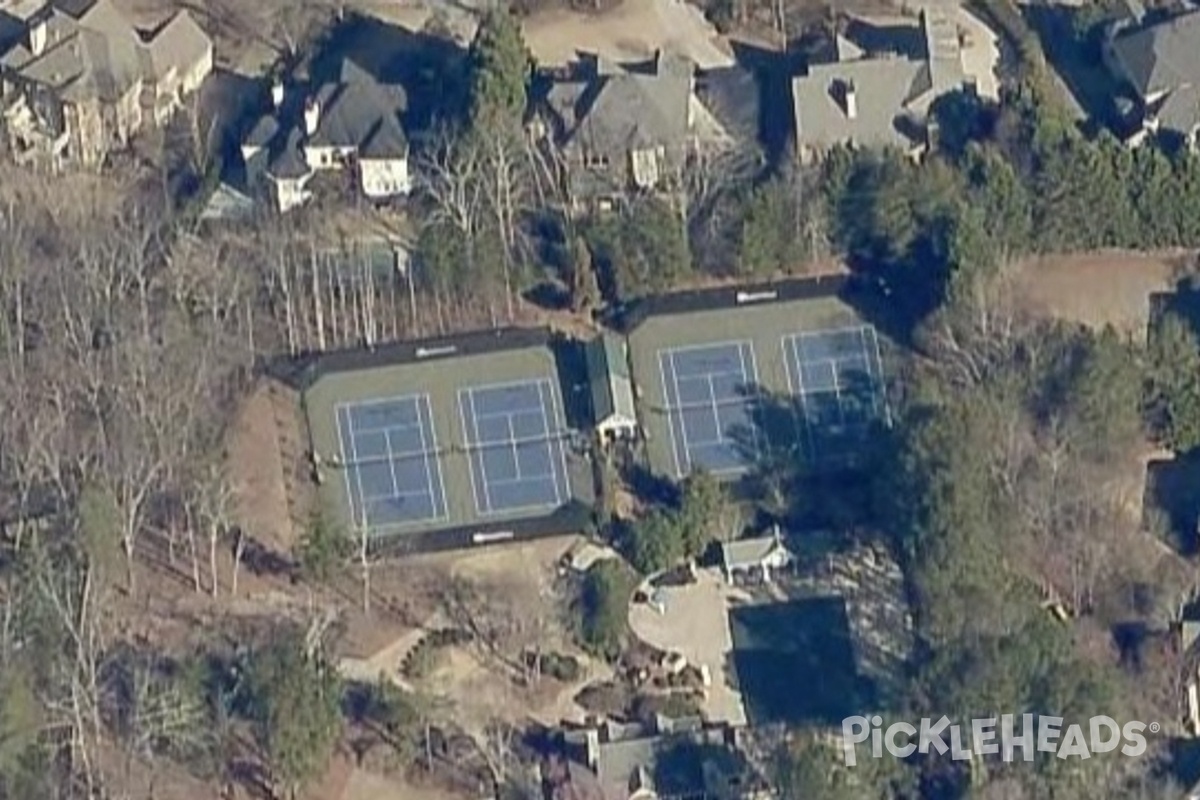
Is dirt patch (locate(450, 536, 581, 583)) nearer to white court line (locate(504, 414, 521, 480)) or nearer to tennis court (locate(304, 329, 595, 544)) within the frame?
tennis court (locate(304, 329, 595, 544))

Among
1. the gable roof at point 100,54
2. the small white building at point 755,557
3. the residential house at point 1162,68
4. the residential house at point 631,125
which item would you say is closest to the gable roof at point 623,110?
the residential house at point 631,125

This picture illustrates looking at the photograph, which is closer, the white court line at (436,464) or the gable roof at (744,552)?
the gable roof at (744,552)

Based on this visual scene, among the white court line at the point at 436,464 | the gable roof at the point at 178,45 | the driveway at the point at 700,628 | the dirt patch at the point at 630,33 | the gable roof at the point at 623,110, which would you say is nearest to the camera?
the driveway at the point at 700,628

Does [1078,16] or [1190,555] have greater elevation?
[1078,16]

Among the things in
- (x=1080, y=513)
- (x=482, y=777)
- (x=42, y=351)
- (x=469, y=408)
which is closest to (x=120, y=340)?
(x=42, y=351)

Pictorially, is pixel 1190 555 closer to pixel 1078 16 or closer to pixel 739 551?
pixel 739 551

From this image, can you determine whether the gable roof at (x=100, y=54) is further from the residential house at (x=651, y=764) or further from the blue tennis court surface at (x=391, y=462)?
the residential house at (x=651, y=764)

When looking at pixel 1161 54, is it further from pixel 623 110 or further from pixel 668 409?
pixel 668 409

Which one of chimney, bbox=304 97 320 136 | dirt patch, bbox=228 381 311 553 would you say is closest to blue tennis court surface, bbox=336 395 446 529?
dirt patch, bbox=228 381 311 553
